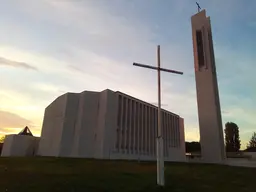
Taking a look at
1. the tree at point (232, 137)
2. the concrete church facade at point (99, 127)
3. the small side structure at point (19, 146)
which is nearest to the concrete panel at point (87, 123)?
the concrete church facade at point (99, 127)

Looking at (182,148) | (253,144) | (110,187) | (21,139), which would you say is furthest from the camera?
(253,144)

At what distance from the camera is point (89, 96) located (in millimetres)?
50219

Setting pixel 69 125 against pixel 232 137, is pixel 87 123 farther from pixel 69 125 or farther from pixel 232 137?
pixel 232 137

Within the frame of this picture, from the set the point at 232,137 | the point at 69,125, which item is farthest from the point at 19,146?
the point at 232,137

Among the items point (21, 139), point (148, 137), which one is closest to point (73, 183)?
point (148, 137)

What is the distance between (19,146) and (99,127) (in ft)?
90.0

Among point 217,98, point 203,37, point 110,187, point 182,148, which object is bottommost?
point 110,187

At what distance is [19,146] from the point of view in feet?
199

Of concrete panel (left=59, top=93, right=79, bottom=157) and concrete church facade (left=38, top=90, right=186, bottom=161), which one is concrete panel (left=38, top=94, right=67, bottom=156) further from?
concrete panel (left=59, top=93, right=79, bottom=157)

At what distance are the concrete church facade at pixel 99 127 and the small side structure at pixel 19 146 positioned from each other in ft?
23.3

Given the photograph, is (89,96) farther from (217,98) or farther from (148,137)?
(217,98)

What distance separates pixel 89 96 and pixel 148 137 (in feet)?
60.9

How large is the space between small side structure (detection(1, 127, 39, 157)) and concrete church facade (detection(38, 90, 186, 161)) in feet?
23.3

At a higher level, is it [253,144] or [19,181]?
[253,144]
